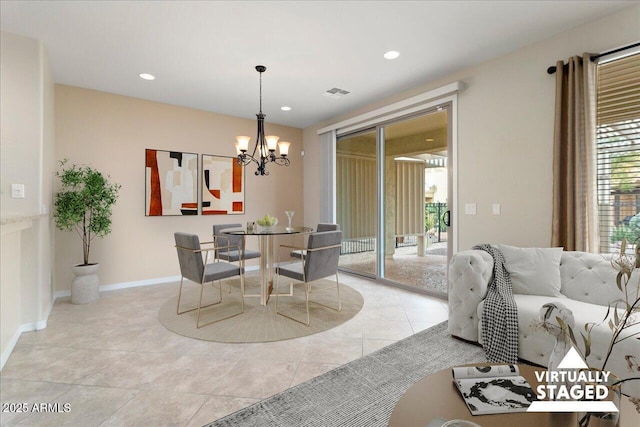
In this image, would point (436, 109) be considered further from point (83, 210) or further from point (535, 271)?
point (83, 210)

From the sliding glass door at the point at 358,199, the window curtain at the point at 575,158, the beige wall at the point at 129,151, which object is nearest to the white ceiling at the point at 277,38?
the beige wall at the point at 129,151

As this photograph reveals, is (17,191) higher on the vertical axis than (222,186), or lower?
lower

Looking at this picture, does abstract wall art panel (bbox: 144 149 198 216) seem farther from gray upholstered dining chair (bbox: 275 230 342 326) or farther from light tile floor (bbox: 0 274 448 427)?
gray upholstered dining chair (bbox: 275 230 342 326)

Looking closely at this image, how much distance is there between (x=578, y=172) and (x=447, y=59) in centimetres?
173

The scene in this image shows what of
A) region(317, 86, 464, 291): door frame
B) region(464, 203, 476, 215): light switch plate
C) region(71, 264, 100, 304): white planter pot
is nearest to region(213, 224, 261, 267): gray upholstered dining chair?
region(71, 264, 100, 304): white planter pot

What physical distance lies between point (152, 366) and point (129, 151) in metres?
3.36

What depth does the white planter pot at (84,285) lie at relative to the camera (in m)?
3.69

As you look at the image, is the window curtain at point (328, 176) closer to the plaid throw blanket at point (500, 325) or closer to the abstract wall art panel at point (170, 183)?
the abstract wall art panel at point (170, 183)

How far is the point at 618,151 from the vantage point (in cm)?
254

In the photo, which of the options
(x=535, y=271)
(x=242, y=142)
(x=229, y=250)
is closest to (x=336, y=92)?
(x=242, y=142)

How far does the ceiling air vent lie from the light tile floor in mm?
2938

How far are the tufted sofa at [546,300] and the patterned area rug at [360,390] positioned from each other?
0.94 ft

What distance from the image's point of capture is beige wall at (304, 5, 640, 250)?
275cm

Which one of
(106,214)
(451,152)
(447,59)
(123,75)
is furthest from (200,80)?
(451,152)
